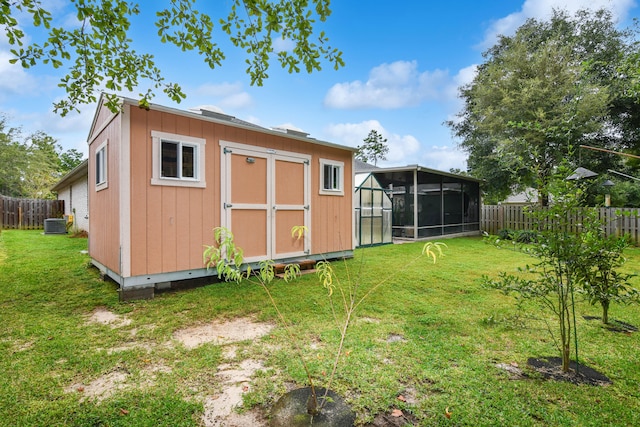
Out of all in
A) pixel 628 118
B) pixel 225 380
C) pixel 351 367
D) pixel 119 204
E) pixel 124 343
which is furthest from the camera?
pixel 628 118

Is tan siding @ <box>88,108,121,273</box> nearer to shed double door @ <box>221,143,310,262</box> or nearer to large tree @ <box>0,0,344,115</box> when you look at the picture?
large tree @ <box>0,0,344,115</box>

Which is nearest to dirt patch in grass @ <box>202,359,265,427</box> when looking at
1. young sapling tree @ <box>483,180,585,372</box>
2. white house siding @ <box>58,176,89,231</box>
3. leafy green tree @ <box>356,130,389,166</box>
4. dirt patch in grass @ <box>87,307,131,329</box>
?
dirt patch in grass @ <box>87,307,131,329</box>

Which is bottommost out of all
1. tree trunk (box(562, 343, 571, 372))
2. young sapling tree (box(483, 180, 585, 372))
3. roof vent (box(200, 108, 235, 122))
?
tree trunk (box(562, 343, 571, 372))

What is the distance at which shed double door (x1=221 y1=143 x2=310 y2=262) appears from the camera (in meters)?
5.16

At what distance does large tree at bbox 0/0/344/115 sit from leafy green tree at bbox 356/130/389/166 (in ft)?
89.8

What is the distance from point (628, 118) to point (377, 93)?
33.8 feet

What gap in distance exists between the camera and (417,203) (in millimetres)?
11266

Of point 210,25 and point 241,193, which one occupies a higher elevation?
point 210,25

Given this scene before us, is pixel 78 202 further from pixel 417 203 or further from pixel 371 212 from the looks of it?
pixel 417 203

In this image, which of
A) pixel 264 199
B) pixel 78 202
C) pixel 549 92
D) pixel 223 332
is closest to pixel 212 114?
pixel 264 199

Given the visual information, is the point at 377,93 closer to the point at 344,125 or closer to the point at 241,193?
the point at 344,125

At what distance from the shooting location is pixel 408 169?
10695mm

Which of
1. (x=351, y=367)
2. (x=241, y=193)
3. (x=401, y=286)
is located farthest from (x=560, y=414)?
(x=241, y=193)

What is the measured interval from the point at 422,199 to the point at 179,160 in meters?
9.07
